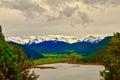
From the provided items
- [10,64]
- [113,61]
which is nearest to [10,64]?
[10,64]

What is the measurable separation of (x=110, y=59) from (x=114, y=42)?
208cm

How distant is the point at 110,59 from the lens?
4184cm

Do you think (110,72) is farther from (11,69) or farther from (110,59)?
(11,69)

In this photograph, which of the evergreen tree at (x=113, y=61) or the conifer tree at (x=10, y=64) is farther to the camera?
the evergreen tree at (x=113, y=61)

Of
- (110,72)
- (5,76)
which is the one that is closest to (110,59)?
(110,72)

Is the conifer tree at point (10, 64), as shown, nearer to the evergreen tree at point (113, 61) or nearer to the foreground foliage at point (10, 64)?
the foreground foliage at point (10, 64)

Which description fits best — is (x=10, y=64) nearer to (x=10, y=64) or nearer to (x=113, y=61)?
(x=10, y=64)

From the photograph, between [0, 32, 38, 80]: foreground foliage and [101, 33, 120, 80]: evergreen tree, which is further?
[101, 33, 120, 80]: evergreen tree

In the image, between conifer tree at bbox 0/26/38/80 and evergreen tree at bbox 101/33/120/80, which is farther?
evergreen tree at bbox 101/33/120/80

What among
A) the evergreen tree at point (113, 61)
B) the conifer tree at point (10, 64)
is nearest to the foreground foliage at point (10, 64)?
the conifer tree at point (10, 64)

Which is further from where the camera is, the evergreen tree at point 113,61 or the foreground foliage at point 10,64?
the evergreen tree at point 113,61

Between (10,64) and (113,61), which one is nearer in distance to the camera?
(10,64)

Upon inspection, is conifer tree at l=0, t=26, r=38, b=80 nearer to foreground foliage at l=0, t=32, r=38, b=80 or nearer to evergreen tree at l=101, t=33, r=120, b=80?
foreground foliage at l=0, t=32, r=38, b=80

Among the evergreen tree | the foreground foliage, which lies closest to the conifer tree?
the foreground foliage
